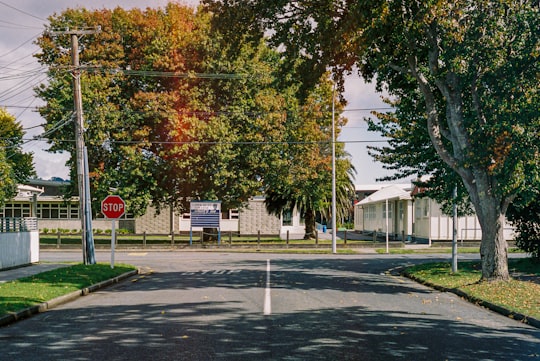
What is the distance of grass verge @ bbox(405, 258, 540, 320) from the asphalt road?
58cm

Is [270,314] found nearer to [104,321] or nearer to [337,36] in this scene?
[104,321]

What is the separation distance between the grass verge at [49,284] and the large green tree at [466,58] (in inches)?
334

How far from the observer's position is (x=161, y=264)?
25250 millimetres

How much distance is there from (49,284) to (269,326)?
27.4 feet

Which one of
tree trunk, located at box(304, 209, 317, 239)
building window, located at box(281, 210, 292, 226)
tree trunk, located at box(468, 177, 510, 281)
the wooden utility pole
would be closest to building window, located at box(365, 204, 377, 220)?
building window, located at box(281, 210, 292, 226)

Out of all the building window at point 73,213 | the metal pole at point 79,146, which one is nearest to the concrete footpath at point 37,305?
the metal pole at point 79,146

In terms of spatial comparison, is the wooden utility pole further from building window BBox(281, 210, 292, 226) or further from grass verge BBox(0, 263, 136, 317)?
building window BBox(281, 210, 292, 226)

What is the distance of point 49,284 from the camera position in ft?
50.4

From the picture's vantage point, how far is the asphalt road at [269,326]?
7570 mm

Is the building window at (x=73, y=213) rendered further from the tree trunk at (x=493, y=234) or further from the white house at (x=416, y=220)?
the tree trunk at (x=493, y=234)

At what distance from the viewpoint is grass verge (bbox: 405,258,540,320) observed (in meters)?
12.2

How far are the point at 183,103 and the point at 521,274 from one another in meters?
23.4

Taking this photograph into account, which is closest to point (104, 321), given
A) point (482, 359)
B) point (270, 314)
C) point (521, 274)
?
point (270, 314)

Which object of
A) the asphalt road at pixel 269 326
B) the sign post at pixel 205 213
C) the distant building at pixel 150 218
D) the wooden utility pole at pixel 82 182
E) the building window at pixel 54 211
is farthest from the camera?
the building window at pixel 54 211
